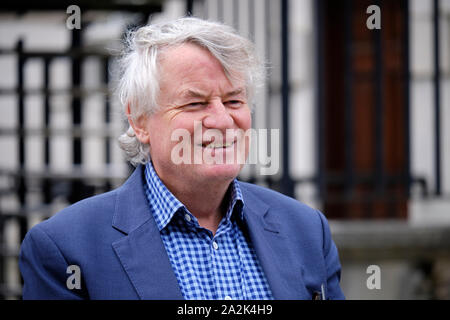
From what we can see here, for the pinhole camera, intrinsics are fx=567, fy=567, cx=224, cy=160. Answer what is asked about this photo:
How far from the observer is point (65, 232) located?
60.2 inches

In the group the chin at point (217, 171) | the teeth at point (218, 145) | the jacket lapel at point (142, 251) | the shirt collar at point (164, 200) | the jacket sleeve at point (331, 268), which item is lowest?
the jacket sleeve at point (331, 268)

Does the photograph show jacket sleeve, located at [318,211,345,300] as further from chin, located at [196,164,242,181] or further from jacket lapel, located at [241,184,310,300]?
chin, located at [196,164,242,181]

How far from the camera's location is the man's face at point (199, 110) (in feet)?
5.04

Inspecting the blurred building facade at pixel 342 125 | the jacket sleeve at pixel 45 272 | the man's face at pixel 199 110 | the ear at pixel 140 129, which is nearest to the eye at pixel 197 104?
the man's face at pixel 199 110

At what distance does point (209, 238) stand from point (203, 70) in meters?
0.48

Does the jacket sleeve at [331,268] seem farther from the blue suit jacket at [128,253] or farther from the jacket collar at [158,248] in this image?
the jacket collar at [158,248]

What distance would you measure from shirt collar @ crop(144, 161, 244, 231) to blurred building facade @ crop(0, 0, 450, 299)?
1.59 m

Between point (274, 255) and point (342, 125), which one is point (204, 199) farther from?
point (342, 125)

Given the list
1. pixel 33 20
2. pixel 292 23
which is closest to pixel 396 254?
pixel 292 23

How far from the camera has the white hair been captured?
5.09 feet

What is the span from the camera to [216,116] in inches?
60.9

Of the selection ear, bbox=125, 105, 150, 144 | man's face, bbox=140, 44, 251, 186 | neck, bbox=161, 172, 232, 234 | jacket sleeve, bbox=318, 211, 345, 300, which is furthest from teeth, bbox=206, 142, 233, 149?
jacket sleeve, bbox=318, 211, 345, 300

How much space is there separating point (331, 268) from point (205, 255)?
1.48ft

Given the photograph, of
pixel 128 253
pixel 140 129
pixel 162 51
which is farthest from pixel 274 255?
pixel 162 51
